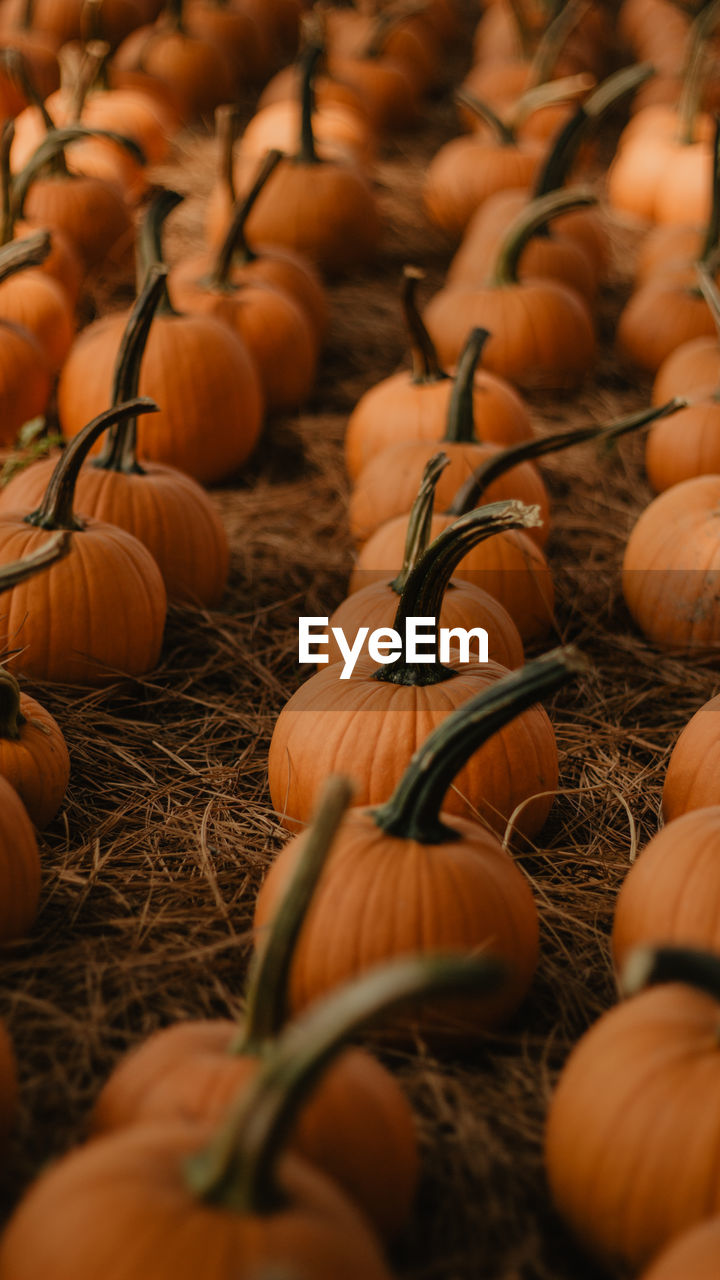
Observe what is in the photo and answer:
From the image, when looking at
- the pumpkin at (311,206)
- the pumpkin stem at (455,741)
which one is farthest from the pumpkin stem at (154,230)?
the pumpkin stem at (455,741)

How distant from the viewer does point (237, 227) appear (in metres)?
4.17

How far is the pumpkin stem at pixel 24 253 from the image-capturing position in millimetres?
3301

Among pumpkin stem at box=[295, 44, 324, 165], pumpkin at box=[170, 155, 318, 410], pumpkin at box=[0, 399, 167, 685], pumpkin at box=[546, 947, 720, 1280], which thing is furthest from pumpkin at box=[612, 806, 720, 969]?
pumpkin stem at box=[295, 44, 324, 165]

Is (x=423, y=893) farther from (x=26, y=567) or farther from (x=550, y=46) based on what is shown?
(x=550, y=46)

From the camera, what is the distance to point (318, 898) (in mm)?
1751

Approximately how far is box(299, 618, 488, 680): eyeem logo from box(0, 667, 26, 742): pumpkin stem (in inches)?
22.5

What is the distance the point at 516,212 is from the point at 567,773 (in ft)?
12.0

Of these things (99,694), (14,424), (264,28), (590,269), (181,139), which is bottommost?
(99,694)

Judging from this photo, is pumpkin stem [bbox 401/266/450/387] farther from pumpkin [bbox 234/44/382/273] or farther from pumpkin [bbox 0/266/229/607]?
pumpkin [bbox 234/44/382/273]

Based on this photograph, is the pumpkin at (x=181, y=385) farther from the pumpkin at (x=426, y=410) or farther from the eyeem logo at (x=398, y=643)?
the eyeem logo at (x=398, y=643)

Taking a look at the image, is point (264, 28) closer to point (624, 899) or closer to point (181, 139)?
point (181, 139)

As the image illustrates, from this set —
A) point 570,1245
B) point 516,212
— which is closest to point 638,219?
point 516,212

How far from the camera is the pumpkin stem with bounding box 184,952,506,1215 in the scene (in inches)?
41.4

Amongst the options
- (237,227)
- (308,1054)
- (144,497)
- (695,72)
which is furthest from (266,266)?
(308,1054)
